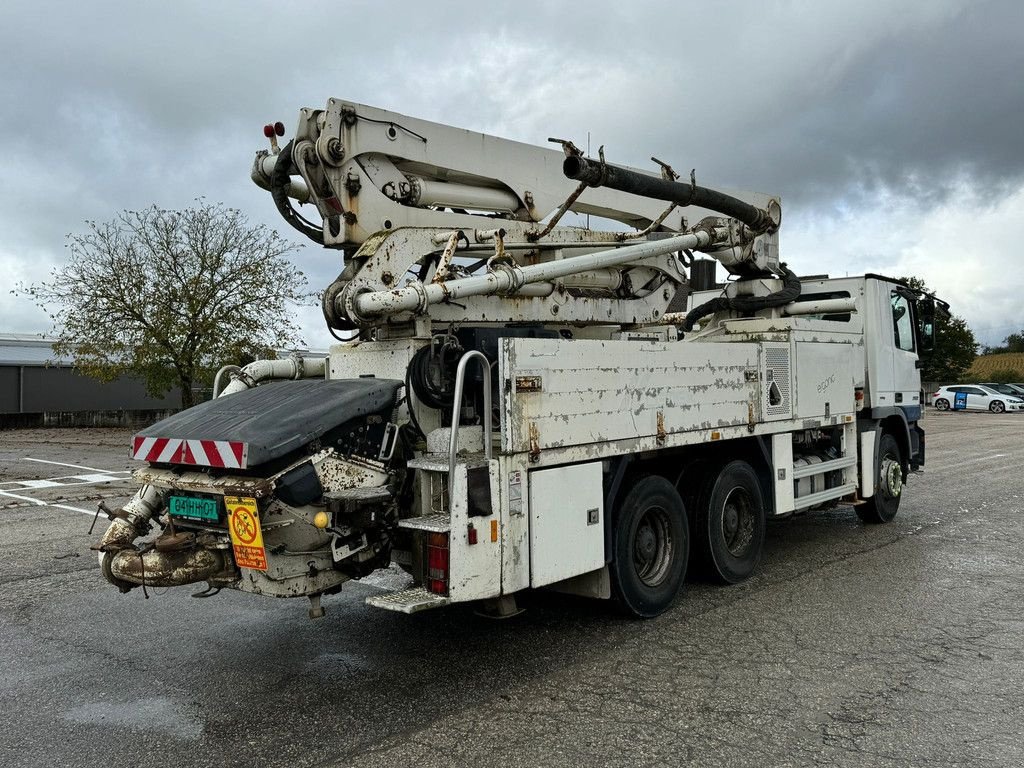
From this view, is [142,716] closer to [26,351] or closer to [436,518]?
[436,518]

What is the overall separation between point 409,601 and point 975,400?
39.5 meters

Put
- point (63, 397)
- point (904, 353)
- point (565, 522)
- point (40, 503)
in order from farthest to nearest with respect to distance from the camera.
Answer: point (63, 397), point (40, 503), point (904, 353), point (565, 522)

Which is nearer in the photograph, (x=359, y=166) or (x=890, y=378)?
(x=359, y=166)

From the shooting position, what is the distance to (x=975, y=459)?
54.6 feet

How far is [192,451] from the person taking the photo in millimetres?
4824

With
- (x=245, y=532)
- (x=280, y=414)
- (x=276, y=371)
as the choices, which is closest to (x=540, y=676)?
(x=245, y=532)

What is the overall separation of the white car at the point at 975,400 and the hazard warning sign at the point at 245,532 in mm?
39122

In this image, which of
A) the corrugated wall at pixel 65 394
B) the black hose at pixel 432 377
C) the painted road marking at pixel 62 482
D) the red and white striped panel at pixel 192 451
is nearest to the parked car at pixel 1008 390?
the corrugated wall at pixel 65 394

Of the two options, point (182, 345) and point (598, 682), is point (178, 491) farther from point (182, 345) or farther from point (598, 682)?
point (182, 345)

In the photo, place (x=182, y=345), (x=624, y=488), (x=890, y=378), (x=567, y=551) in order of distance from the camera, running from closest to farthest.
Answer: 1. (x=567, y=551)
2. (x=624, y=488)
3. (x=890, y=378)
4. (x=182, y=345)

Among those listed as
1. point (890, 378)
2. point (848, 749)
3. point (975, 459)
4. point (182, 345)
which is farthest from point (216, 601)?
point (182, 345)

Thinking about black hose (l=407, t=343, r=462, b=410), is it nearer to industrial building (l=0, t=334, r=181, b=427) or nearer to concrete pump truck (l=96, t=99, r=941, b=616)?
concrete pump truck (l=96, t=99, r=941, b=616)

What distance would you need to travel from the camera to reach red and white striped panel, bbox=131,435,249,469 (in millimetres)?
4539

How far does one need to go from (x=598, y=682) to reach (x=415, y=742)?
1186mm
